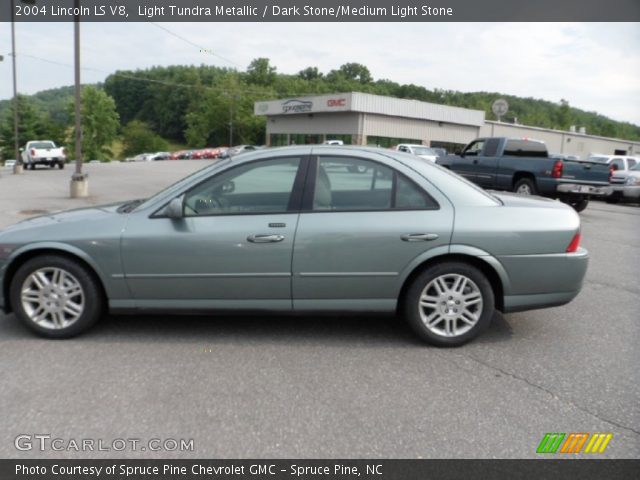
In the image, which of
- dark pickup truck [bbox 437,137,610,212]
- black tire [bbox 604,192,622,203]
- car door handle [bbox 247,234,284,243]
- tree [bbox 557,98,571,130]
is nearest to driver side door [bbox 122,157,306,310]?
car door handle [bbox 247,234,284,243]

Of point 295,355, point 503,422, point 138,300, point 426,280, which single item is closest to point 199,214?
point 138,300

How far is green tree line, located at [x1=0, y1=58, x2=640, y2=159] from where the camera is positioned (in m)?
87.4

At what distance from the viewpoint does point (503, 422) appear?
3.13 m

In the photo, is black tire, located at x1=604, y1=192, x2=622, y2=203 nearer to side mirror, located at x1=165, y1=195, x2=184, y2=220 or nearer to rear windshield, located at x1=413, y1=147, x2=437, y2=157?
rear windshield, located at x1=413, y1=147, x2=437, y2=157

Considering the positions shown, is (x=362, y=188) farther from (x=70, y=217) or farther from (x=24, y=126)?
(x=24, y=126)

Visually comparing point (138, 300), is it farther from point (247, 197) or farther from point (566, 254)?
point (566, 254)

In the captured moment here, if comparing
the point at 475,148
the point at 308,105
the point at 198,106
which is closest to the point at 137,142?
the point at 198,106

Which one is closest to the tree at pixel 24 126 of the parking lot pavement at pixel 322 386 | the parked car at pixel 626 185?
the parked car at pixel 626 185

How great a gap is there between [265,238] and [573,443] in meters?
2.43

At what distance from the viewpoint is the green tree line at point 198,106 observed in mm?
87375

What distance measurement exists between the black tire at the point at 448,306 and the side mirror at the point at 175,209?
1884 mm

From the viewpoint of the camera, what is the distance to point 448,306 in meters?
4.20
